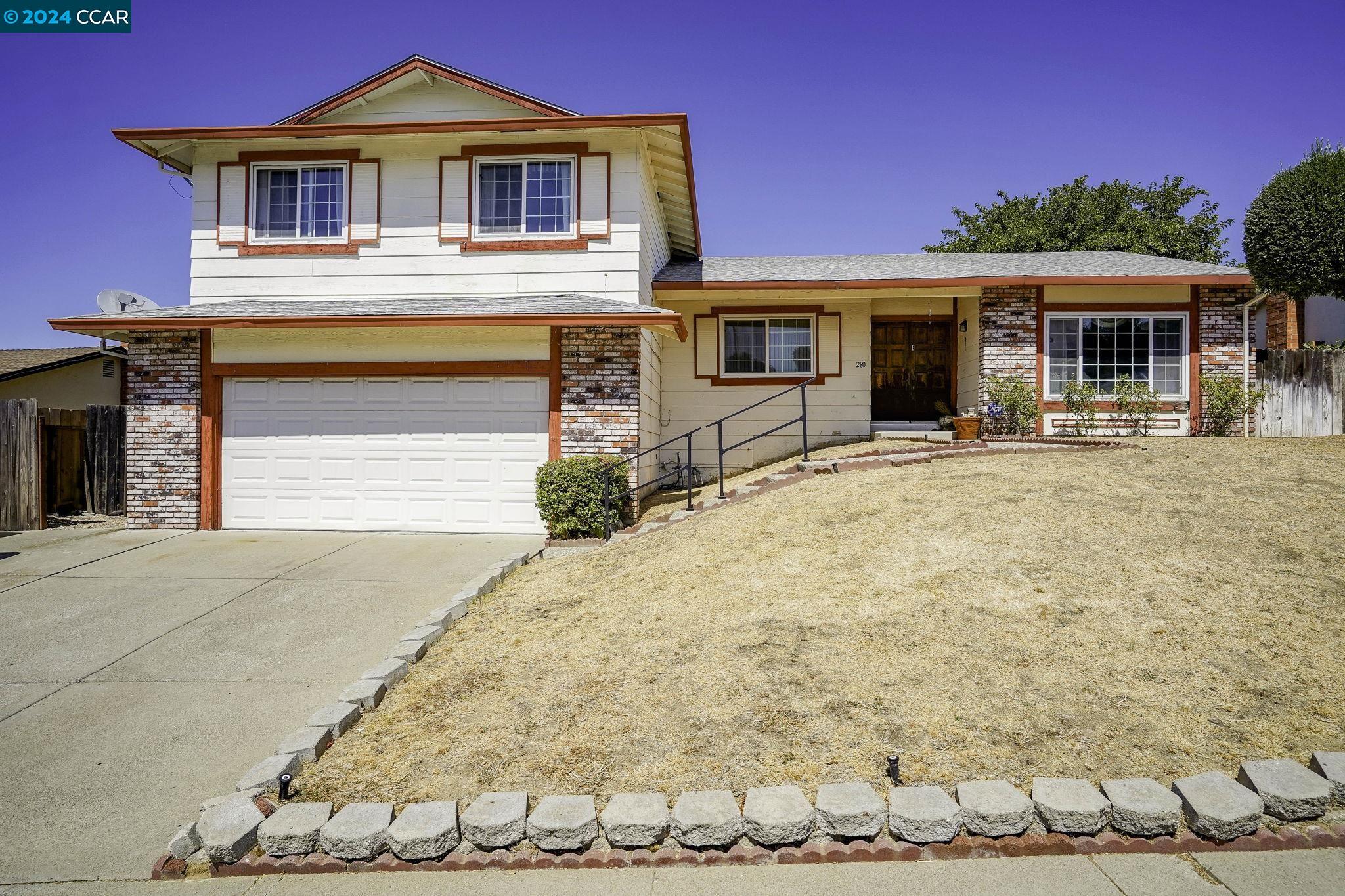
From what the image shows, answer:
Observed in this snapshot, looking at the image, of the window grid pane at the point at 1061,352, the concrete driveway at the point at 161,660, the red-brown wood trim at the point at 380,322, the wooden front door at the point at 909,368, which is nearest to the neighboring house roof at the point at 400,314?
the red-brown wood trim at the point at 380,322

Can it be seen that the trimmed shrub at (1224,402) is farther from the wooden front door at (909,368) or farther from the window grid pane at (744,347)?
the window grid pane at (744,347)

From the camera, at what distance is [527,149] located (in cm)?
1121

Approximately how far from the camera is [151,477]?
10.8 meters

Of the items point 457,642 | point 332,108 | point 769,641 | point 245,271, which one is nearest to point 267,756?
point 457,642

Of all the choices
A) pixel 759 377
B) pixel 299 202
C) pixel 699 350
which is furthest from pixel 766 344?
pixel 299 202

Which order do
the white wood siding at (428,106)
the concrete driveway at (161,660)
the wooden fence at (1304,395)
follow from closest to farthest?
the concrete driveway at (161,660) < the white wood siding at (428,106) < the wooden fence at (1304,395)

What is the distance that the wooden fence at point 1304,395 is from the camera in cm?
1297

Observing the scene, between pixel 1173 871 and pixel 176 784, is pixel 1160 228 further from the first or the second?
pixel 176 784

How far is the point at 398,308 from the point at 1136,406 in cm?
1246

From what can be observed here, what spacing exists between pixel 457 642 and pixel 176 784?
82.1 inches

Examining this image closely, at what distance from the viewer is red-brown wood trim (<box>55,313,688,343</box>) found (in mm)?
9836

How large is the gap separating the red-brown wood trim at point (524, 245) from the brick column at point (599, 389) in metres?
1.52

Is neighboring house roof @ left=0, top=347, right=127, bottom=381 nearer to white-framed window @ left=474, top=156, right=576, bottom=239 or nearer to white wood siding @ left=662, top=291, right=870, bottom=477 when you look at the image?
white-framed window @ left=474, top=156, right=576, bottom=239

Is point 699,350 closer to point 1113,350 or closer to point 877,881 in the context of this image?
point 1113,350
